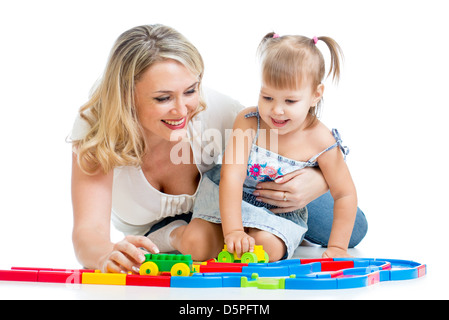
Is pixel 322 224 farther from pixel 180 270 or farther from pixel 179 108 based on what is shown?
pixel 180 270

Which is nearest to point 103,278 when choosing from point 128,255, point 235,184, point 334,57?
point 128,255

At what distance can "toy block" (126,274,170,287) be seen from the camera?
1671 millimetres

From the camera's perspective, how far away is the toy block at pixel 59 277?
1768 mm

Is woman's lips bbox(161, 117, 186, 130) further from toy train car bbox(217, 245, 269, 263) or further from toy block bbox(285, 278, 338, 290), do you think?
toy block bbox(285, 278, 338, 290)

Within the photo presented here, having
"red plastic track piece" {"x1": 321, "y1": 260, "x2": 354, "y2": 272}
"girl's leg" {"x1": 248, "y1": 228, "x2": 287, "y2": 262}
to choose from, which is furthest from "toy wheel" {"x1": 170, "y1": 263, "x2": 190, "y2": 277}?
"girl's leg" {"x1": 248, "y1": 228, "x2": 287, "y2": 262}

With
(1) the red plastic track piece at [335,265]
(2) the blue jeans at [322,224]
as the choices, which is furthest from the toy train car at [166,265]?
(2) the blue jeans at [322,224]

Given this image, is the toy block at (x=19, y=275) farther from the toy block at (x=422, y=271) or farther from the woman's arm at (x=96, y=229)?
the toy block at (x=422, y=271)

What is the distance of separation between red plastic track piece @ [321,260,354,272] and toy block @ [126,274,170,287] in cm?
55

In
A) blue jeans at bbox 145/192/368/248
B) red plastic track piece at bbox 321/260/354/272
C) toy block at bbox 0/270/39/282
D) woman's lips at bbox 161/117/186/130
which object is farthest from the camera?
blue jeans at bbox 145/192/368/248

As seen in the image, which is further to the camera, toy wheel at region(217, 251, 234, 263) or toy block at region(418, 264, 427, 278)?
toy wheel at region(217, 251, 234, 263)

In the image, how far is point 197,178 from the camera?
254cm

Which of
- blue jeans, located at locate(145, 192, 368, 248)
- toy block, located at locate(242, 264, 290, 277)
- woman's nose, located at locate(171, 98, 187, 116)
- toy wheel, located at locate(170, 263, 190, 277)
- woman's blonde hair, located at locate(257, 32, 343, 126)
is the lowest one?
toy wheel, located at locate(170, 263, 190, 277)

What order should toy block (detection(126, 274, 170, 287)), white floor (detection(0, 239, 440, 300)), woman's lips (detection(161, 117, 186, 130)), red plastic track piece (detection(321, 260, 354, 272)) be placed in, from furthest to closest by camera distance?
woman's lips (detection(161, 117, 186, 130))
red plastic track piece (detection(321, 260, 354, 272))
toy block (detection(126, 274, 170, 287))
white floor (detection(0, 239, 440, 300))

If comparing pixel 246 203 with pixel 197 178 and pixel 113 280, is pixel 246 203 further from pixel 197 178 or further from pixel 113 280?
pixel 113 280
